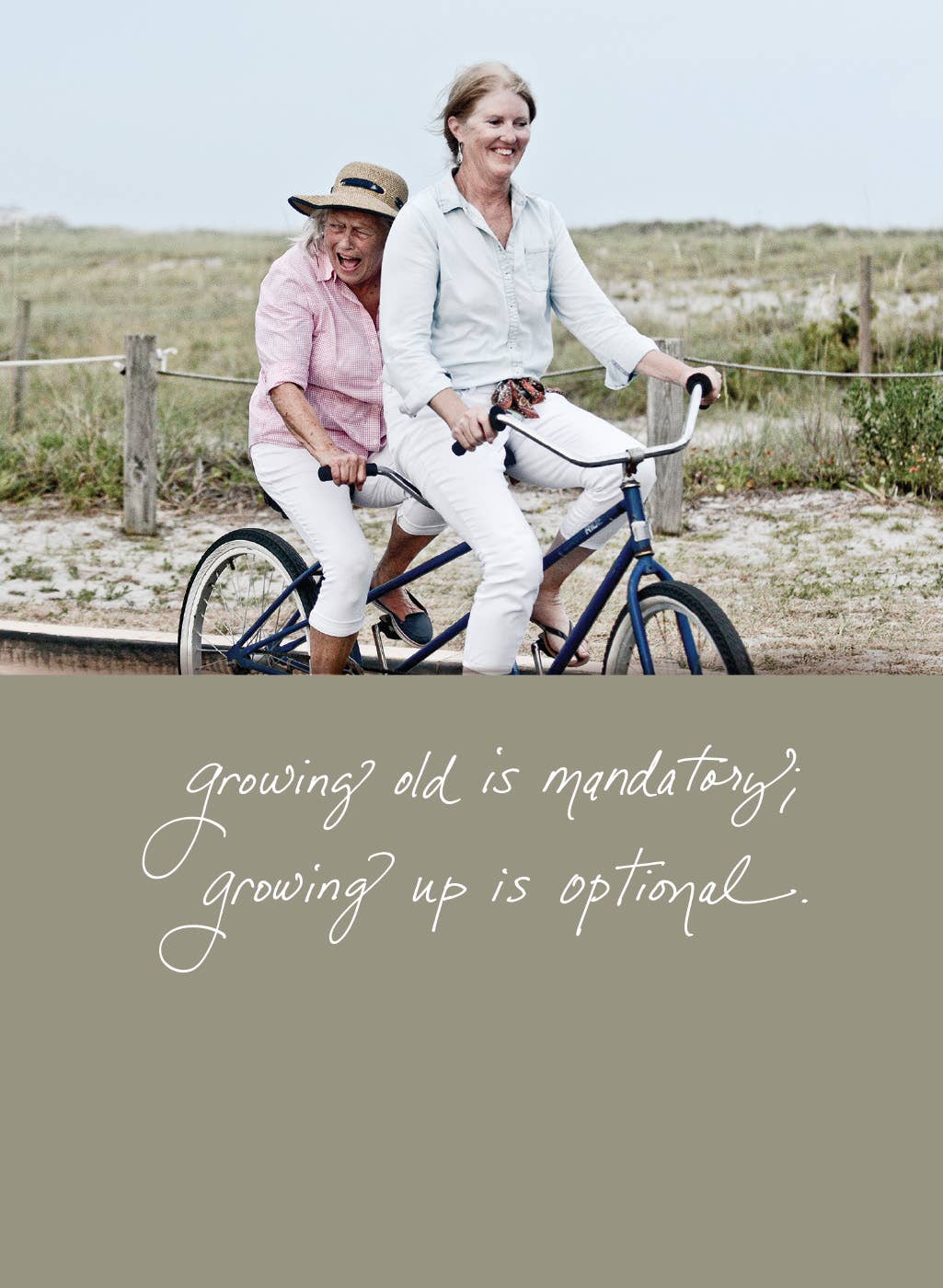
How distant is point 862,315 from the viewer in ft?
46.4

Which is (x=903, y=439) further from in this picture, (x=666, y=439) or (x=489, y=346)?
(x=489, y=346)

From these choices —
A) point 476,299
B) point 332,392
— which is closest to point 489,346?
point 476,299

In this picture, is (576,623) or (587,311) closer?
(587,311)

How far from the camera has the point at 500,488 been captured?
12.5 feet

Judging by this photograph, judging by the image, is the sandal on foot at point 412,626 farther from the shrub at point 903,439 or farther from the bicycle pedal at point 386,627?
the shrub at point 903,439

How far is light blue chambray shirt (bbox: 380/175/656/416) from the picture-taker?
12.4 ft

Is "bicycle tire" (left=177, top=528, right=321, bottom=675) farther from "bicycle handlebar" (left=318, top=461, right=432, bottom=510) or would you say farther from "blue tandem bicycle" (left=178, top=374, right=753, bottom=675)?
"bicycle handlebar" (left=318, top=461, right=432, bottom=510)

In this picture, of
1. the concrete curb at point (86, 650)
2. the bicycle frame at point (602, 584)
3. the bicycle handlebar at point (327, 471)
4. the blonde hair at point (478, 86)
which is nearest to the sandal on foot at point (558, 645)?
the bicycle frame at point (602, 584)

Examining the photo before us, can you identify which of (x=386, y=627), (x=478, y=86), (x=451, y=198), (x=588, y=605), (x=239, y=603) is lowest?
(x=239, y=603)

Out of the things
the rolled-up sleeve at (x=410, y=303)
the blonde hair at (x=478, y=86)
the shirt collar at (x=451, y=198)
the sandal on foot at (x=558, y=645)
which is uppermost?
the blonde hair at (x=478, y=86)

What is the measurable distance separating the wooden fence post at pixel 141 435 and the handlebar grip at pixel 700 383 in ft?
19.4

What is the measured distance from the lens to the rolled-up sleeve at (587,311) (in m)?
4.01

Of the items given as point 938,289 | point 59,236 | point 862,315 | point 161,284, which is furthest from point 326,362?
point 59,236

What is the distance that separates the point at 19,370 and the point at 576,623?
36.2 ft
